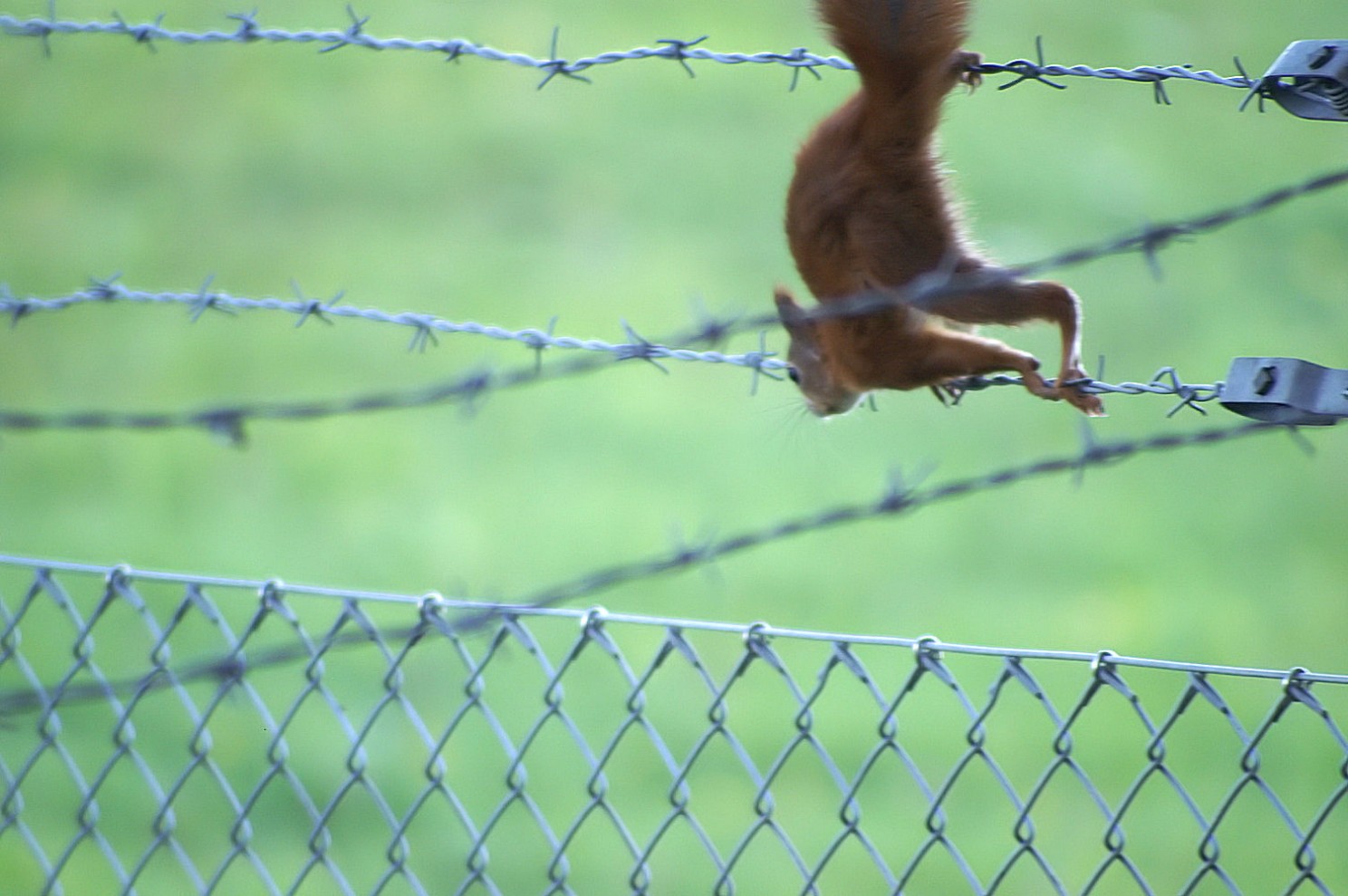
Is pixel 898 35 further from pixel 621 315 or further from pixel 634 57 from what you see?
pixel 621 315

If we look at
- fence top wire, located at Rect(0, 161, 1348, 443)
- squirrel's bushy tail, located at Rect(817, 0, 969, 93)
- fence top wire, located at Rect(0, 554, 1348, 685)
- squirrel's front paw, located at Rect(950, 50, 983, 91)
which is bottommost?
fence top wire, located at Rect(0, 554, 1348, 685)

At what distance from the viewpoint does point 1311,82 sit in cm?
191

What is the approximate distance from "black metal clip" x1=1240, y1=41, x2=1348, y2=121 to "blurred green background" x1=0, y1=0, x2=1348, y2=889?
4159mm

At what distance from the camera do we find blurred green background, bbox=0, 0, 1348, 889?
26.5ft

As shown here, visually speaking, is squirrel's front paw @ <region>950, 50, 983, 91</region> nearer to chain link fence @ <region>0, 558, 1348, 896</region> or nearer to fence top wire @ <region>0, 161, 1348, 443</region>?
fence top wire @ <region>0, 161, 1348, 443</region>

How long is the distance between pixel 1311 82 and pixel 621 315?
814cm

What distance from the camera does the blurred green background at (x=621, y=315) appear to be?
806 centimetres

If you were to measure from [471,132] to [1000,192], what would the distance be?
4.46 metres

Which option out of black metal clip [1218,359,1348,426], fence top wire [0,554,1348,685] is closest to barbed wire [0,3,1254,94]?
black metal clip [1218,359,1348,426]

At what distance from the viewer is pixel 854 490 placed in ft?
28.5

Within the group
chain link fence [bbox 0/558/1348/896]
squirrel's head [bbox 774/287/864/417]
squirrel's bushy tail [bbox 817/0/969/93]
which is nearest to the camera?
squirrel's bushy tail [bbox 817/0/969/93]

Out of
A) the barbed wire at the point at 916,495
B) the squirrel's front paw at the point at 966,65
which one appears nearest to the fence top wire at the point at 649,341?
the barbed wire at the point at 916,495

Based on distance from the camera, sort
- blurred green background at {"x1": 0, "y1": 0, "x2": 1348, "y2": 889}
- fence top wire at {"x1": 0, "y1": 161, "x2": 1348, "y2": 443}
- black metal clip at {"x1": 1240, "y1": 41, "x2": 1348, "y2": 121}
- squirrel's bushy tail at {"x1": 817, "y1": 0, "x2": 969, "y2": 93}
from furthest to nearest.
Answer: blurred green background at {"x1": 0, "y1": 0, "x2": 1348, "y2": 889} → squirrel's bushy tail at {"x1": 817, "y1": 0, "x2": 969, "y2": 93} → black metal clip at {"x1": 1240, "y1": 41, "x2": 1348, "y2": 121} → fence top wire at {"x1": 0, "y1": 161, "x2": 1348, "y2": 443}

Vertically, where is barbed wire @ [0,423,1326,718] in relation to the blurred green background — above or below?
below
